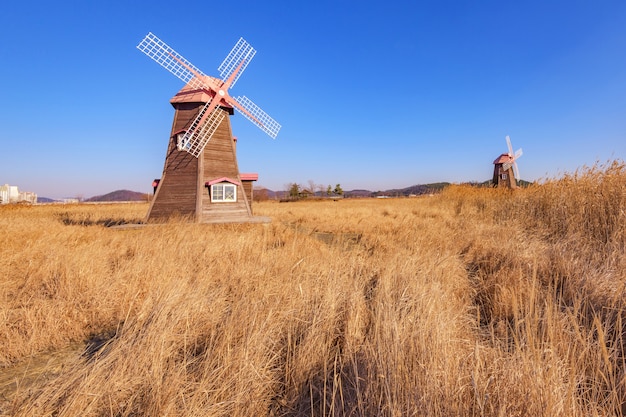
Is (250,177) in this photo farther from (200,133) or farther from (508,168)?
(508,168)

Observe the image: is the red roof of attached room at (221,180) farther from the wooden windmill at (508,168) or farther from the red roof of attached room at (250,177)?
the wooden windmill at (508,168)

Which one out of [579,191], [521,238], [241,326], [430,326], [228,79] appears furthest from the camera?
[228,79]

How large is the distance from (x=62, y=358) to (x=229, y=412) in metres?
2.20

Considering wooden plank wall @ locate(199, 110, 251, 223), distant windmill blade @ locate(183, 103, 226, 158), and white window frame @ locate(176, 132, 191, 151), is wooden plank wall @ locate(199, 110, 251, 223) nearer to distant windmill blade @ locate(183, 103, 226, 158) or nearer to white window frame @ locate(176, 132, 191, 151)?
distant windmill blade @ locate(183, 103, 226, 158)

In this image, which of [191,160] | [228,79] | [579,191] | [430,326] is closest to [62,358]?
[430,326]

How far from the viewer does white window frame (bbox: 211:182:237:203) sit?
13.1 metres

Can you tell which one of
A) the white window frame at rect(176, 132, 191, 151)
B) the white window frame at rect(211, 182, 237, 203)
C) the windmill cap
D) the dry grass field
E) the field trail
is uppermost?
the windmill cap

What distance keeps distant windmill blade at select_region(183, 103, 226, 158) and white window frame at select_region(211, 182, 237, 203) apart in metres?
1.64

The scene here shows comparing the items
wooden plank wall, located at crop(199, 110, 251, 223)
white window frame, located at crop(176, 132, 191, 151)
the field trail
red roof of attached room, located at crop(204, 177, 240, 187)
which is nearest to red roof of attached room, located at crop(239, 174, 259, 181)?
wooden plank wall, located at crop(199, 110, 251, 223)

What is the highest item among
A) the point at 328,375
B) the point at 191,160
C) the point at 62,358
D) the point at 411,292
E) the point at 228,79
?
the point at 228,79

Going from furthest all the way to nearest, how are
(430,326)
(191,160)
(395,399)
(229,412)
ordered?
(191,160), (430,326), (229,412), (395,399)

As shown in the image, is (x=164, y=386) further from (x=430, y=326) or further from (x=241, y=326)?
(x=430, y=326)

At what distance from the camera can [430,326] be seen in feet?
7.62

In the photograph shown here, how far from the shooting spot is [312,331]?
2.56 m
